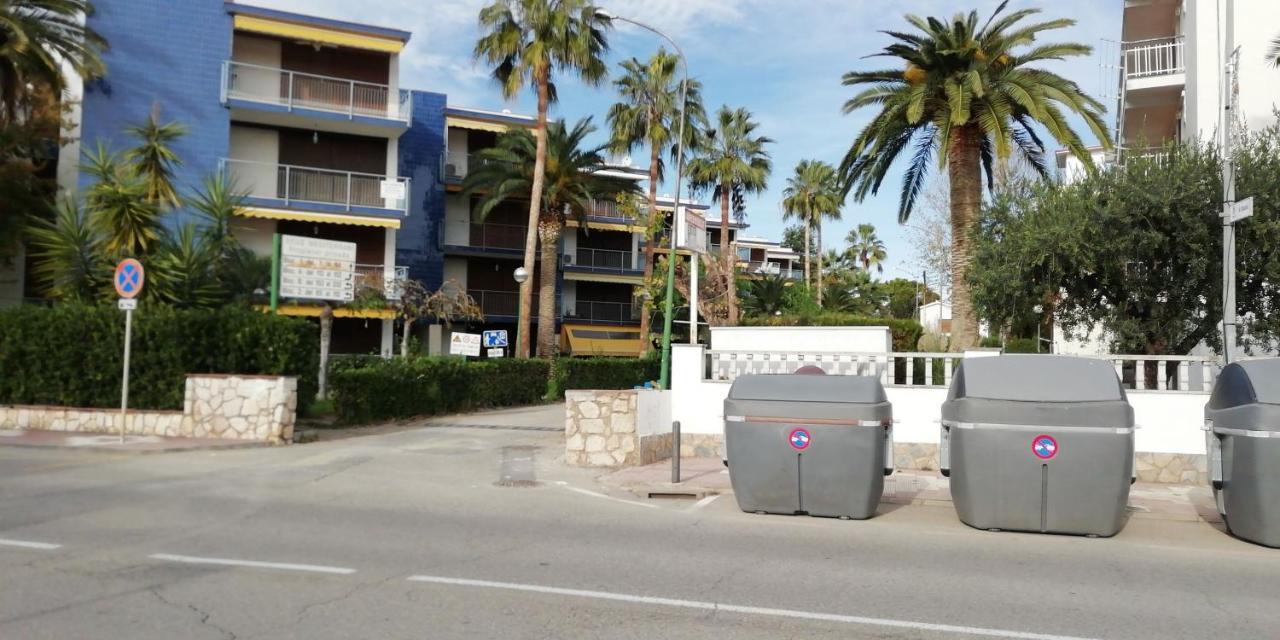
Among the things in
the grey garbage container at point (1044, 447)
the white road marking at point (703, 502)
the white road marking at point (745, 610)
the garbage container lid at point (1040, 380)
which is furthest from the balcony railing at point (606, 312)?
the white road marking at point (745, 610)

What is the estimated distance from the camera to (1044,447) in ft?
29.0

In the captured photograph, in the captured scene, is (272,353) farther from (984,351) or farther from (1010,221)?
(1010,221)

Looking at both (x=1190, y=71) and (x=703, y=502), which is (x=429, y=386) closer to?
(x=703, y=502)

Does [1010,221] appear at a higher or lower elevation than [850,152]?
lower

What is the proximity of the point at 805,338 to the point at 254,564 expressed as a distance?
545 inches

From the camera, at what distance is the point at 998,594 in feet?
21.4

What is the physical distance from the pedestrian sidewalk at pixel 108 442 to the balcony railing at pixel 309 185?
15.7 m

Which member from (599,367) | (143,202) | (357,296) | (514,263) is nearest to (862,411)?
(143,202)

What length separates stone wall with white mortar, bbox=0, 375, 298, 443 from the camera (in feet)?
51.5

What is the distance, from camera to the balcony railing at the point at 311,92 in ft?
101

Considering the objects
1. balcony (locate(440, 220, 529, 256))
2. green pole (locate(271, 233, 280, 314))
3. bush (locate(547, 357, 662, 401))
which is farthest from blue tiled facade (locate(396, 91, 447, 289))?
green pole (locate(271, 233, 280, 314))

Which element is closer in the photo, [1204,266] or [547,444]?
[1204,266]

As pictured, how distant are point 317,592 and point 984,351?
10.8 meters

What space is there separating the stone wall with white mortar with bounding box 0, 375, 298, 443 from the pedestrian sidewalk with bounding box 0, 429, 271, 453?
21 cm
